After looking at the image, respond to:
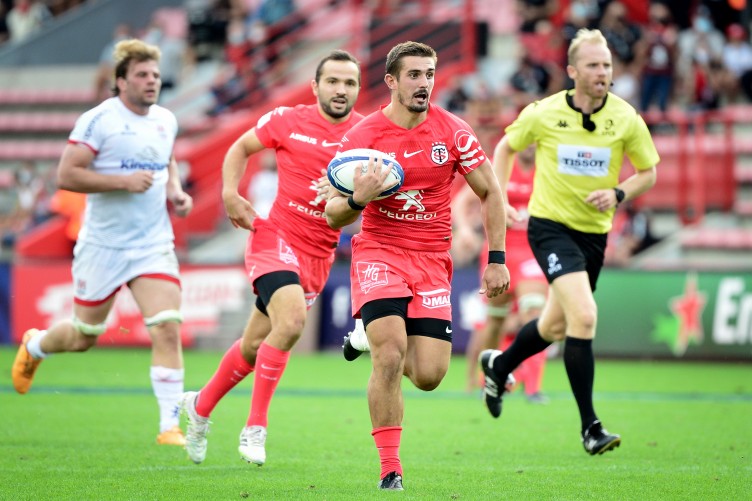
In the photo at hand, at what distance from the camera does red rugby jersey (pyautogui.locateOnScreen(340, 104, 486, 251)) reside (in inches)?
287

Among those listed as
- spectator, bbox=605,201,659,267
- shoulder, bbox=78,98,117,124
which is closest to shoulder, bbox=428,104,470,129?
shoulder, bbox=78,98,117,124

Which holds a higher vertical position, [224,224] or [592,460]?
[224,224]

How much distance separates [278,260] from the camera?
8.48 metres

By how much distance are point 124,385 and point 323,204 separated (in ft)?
20.5

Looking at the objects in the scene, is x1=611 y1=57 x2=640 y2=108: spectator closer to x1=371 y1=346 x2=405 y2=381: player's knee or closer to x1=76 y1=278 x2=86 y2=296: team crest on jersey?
x1=76 y1=278 x2=86 y2=296: team crest on jersey

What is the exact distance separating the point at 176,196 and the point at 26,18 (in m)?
21.6

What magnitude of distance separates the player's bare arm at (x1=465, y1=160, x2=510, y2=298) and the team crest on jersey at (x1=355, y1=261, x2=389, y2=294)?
1.94 feet

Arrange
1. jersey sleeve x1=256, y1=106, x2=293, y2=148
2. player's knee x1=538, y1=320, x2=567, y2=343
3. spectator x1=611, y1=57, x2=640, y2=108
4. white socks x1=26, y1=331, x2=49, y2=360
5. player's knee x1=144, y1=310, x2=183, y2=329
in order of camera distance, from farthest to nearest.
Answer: spectator x1=611, y1=57, x2=640, y2=108 < white socks x1=26, y1=331, x2=49, y2=360 < player's knee x1=538, y1=320, x2=567, y2=343 < player's knee x1=144, y1=310, x2=183, y2=329 < jersey sleeve x1=256, y1=106, x2=293, y2=148

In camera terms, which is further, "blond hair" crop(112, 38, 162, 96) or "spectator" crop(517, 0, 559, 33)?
"spectator" crop(517, 0, 559, 33)

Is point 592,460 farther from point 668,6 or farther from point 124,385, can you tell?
point 668,6

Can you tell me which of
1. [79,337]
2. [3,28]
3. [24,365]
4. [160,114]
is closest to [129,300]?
[24,365]

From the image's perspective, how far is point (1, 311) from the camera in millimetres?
19625

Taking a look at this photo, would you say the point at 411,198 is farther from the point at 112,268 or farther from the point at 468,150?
the point at 112,268

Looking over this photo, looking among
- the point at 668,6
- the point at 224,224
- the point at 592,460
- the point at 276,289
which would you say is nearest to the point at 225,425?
the point at 276,289
